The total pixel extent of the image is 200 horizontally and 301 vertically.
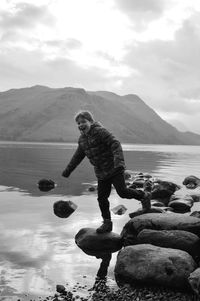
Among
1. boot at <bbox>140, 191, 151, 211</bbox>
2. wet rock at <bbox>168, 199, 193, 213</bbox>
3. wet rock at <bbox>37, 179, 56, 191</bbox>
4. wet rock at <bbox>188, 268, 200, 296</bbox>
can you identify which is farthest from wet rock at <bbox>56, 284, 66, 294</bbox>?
wet rock at <bbox>37, 179, 56, 191</bbox>

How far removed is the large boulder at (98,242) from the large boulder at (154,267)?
1969 millimetres

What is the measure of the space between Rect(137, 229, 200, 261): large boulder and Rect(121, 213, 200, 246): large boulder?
70 centimetres

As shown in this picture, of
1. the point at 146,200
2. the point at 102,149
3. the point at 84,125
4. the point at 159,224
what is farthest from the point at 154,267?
the point at 146,200

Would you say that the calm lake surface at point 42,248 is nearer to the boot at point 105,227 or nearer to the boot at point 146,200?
the boot at point 105,227

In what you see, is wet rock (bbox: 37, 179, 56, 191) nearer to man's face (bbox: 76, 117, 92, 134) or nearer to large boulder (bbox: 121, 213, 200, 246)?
large boulder (bbox: 121, 213, 200, 246)

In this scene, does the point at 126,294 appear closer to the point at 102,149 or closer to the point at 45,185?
the point at 102,149

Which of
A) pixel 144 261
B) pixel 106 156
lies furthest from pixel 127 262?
pixel 106 156

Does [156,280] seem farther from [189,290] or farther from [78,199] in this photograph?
[78,199]

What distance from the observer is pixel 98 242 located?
10.8 m

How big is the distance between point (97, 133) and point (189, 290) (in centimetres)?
458

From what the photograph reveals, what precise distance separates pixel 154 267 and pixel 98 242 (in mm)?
3078

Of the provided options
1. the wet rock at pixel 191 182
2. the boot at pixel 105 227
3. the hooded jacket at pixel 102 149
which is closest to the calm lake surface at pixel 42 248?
the boot at pixel 105 227

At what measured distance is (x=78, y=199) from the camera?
1995cm

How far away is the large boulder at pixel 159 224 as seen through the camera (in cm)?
1031
